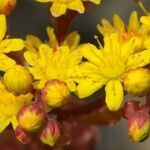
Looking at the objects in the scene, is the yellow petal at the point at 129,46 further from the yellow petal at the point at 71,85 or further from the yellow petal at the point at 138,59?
the yellow petal at the point at 71,85

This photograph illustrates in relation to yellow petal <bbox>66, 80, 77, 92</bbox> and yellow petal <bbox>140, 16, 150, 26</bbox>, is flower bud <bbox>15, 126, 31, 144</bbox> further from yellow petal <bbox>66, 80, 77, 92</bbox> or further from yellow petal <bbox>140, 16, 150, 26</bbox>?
yellow petal <bbox>140, 16, 150, 26</bbox>

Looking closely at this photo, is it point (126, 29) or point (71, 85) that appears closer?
point (71, 85)

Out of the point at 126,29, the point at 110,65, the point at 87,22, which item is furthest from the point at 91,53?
the point at 87,22

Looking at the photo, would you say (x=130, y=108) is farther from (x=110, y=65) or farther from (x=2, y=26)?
(x=2, y=26)

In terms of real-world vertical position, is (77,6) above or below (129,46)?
above

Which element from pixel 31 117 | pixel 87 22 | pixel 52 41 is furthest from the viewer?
pixel 87 22

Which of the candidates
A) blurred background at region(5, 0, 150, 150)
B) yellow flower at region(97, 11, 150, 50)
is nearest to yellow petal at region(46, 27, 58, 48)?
yellow flower at region(97, 11, 150, 50)
